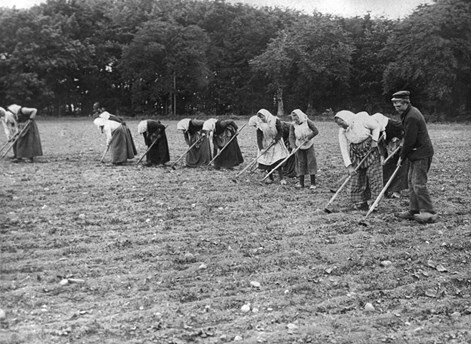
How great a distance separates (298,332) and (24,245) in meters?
4.04

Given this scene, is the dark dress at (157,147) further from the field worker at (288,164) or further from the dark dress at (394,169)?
the dark dress at (394,169)

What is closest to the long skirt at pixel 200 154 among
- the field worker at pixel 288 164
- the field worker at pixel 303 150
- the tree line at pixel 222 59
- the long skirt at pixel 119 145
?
the long skirt at pixel 119 145

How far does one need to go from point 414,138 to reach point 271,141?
14.2 feet

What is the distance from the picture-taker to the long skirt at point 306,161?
1051 cm

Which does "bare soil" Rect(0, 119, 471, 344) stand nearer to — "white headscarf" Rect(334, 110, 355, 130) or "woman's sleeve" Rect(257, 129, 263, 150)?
"white headscarf" Rect(334, 110, 355, 130)

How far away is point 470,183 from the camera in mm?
10914

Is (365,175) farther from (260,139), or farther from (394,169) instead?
(260,139)

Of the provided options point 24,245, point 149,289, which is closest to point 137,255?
point 149,289

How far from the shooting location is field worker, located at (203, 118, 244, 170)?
13375 millimetres

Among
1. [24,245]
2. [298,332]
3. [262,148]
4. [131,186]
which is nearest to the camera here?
[298,332]

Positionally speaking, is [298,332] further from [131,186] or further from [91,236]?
[131,186]

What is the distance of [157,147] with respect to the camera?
553 inches

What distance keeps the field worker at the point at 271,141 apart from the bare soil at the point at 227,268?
3.74 feet

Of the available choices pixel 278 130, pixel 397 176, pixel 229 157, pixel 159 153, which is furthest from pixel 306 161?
pixel 159 153
